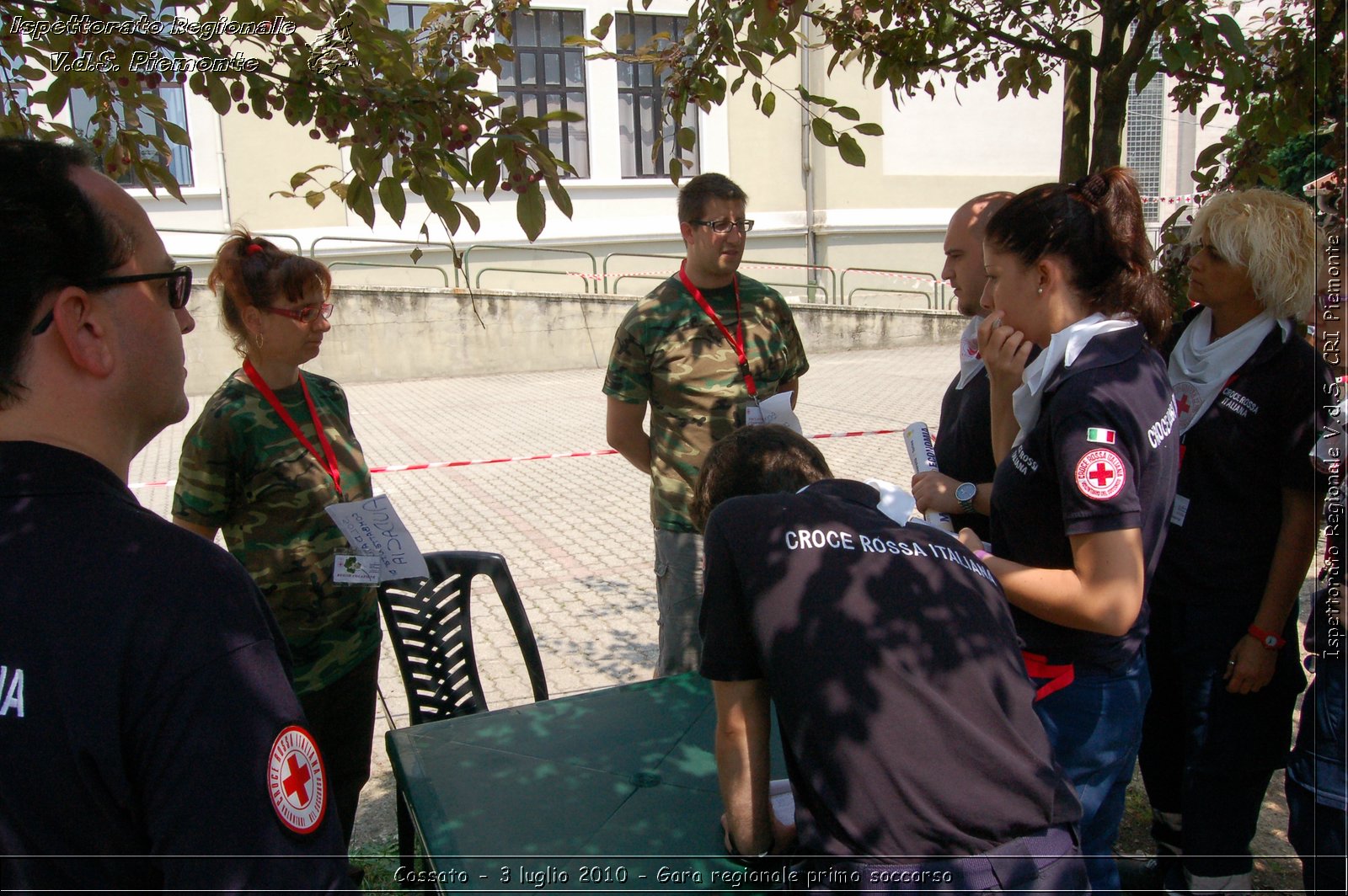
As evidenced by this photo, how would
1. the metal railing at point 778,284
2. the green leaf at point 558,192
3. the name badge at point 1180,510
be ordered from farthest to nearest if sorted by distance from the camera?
the metal railing at point 778,284
the name badge at point 1180,510
the green leaf at point 558,192

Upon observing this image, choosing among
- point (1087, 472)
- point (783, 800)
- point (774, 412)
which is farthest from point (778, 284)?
point (783, 800)

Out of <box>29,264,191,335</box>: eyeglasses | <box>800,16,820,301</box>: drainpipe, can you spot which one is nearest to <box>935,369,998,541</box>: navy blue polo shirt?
<box>29,264,191,335</box>: eyeglasses

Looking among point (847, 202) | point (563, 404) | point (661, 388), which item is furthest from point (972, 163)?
point (661, 388)

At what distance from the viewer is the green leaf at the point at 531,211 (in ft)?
6.85

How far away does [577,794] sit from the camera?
6.77 ft

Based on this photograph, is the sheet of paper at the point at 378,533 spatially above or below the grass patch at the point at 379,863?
above

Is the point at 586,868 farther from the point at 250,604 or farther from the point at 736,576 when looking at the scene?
the point at 250,604

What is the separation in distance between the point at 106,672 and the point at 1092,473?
166 cm

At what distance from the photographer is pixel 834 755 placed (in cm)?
150

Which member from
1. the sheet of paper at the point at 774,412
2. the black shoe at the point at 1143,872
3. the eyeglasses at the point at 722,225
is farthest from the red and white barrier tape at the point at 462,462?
the black shoe at the point at 1143,872

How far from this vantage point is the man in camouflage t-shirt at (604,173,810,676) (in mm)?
3479

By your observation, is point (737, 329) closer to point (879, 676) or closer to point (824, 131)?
point (824, 131)

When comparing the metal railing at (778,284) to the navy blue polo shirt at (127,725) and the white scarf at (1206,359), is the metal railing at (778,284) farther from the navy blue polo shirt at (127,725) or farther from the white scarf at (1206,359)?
the navy blue polo shirt at (127,725)

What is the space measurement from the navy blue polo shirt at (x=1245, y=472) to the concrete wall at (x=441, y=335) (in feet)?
45.3
